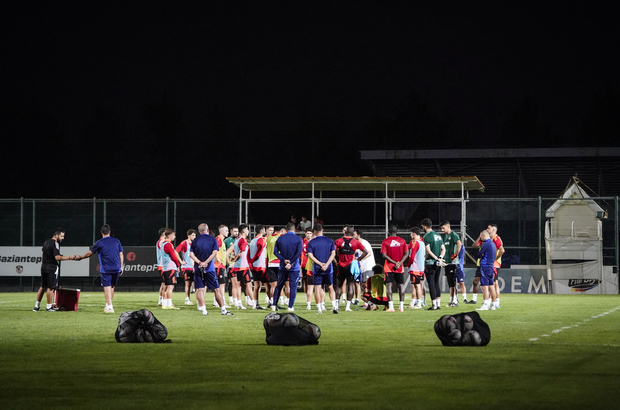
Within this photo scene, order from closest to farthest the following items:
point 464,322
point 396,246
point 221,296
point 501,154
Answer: point 464,322, point 221,296, point 396,246, point 501,154

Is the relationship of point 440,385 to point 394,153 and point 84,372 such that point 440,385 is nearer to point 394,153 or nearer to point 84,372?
point 84,372

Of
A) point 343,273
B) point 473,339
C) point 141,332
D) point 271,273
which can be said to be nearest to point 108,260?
point 271,273

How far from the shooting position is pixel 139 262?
32.7 meters

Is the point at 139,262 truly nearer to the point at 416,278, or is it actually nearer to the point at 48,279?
the point at 48,279

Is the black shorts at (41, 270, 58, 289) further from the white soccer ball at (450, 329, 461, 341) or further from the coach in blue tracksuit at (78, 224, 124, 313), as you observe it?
the white soccer ball at (450, 329, 461, 341)

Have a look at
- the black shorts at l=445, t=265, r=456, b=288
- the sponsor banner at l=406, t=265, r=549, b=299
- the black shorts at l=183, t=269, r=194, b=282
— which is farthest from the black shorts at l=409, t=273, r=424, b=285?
the sponsor banner at l=406, t=265, r=549, b=299

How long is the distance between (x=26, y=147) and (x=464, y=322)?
2509 inches

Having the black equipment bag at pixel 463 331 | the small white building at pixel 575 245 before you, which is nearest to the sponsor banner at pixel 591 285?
the small white building at pixel 575 245

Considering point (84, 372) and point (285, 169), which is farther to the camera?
point (285, 169)

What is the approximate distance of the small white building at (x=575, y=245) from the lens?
3053 cm

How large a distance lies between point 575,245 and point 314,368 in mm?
24479

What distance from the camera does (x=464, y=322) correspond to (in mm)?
11844

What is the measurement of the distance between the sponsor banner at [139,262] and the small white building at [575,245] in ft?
48.5

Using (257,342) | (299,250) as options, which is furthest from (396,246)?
(257,342)
